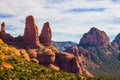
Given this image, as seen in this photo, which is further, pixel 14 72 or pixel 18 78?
pixel 14 72

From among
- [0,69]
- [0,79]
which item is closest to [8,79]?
[0,79]

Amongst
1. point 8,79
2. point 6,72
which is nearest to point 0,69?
point 6,72

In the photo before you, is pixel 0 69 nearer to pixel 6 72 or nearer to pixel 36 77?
pixel 6 72

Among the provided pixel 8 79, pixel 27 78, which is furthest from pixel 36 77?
pixel 8 79

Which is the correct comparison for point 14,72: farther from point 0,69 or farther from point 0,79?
point 0,79

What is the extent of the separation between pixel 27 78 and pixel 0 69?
618 inches

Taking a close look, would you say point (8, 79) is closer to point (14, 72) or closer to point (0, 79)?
point (0, 79)

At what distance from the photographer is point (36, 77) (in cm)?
19988

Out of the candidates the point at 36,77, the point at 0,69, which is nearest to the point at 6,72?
the point at 0,69

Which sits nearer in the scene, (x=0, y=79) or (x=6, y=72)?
(x=0, y=79)

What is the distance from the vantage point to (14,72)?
199750 millimetres

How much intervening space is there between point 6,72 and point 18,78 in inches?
336

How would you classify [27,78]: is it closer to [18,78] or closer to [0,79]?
[18,78]

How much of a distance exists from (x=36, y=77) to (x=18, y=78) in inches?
587
